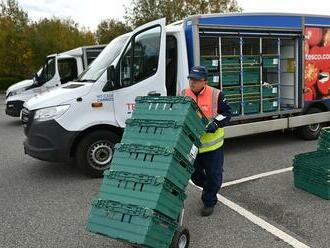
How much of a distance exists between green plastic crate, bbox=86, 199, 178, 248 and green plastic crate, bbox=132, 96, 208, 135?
926 millimetres

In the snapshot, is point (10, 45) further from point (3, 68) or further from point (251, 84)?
point (251, 84)

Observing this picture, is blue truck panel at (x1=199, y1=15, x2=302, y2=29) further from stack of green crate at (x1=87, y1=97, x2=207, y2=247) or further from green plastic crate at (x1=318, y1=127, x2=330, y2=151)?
stack of green crate at (x1=87, y1=97, x2=207, y2=247)

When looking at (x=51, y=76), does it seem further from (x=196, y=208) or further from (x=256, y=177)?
(x=196, y=208)

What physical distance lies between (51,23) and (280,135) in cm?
2467

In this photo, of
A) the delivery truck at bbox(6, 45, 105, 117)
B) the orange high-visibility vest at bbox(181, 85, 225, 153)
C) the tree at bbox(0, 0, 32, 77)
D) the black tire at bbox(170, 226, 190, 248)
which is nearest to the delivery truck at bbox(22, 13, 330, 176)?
the orange high-visibility vest at bbox(181, 85, 225, 153)

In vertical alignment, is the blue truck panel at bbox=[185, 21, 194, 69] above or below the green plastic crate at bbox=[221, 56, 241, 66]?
above

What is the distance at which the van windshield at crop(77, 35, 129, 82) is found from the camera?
6957mm

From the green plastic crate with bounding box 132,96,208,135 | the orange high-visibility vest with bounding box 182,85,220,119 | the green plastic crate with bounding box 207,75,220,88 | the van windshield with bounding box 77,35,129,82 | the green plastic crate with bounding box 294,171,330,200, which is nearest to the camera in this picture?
the green plastic crate with bounding box 132,96,208,135

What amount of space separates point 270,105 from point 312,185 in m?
3.13

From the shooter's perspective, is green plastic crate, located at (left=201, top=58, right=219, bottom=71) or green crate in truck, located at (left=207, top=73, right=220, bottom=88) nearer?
green plastic crate, located at (left=201, top=58, right=219, bottom=71)

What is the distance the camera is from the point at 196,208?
17.3 feet

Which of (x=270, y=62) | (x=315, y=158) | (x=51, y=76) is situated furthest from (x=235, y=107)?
(x=51, y=76)

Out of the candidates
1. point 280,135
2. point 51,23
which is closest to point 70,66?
point 280,135

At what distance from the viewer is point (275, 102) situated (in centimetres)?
859
